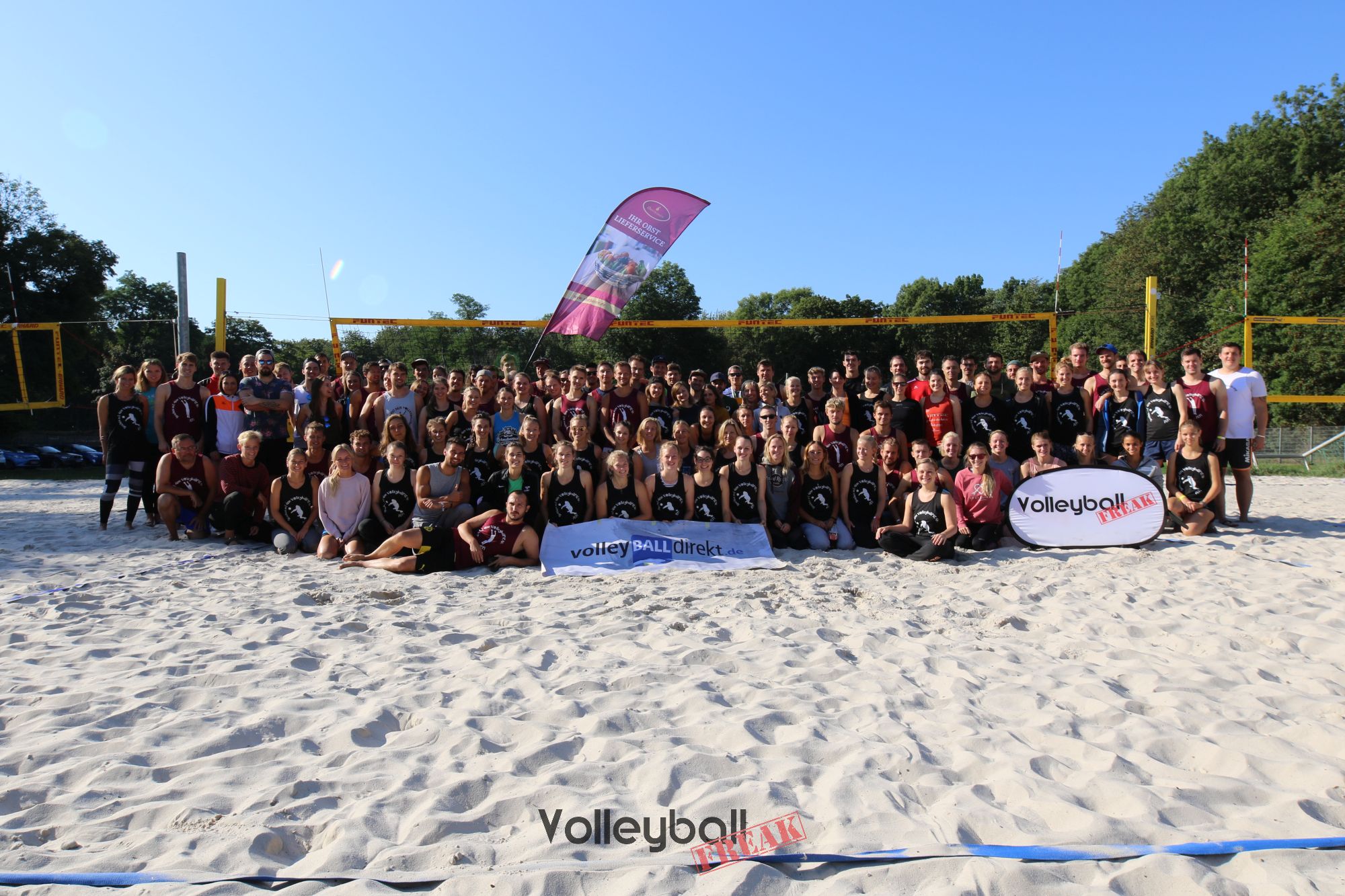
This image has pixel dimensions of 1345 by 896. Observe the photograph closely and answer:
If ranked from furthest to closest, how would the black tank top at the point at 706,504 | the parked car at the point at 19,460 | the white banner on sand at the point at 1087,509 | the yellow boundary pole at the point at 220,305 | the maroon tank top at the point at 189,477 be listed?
the parked car at the point at 19,460 → the yellow boundary pole at the point at 220,305 → the maroon tank top at the point at 189,477 → the black tank top at the point at 706,504 → the white banner on sand at the point at 1087,509

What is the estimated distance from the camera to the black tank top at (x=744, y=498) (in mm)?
5812

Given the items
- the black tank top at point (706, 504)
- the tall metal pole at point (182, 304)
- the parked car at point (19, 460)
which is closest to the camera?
the black tank top at point (706, 504)

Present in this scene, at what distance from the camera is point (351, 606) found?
412cm

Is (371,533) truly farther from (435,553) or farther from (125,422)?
(125,422)

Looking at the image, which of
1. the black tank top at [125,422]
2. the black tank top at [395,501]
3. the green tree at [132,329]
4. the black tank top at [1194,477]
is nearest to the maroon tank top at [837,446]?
the black tank top at [1194,477]

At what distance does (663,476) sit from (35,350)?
27.3 m

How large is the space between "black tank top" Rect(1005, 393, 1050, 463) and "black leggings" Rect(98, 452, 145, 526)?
7503 mm

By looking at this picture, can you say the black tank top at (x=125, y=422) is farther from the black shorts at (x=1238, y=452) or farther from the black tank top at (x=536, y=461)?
the black shorts at (x=1238, y=452)

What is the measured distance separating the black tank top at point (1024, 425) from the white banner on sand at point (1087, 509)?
2.20ft

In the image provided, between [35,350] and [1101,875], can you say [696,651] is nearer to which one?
[1101,875]

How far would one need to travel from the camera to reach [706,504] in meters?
5.73

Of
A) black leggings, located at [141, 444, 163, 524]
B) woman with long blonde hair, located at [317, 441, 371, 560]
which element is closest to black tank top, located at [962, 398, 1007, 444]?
woman with long blonde hair, located at [317, 441, 371, 560]

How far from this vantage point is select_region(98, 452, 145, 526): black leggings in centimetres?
679

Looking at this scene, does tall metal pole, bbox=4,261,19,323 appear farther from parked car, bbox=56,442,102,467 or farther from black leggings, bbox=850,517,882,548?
black leggings, bbox=850,517,882,548
